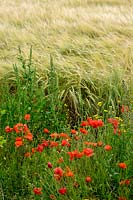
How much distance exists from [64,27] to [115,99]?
2.08 m

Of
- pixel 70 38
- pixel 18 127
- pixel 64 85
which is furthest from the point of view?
pixel 70 38

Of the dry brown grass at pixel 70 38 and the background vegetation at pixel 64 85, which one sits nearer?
the background vegetation at pixel 64 85

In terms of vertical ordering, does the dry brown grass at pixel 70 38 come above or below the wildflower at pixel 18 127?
above

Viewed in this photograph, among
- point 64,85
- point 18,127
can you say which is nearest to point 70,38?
point 64,85

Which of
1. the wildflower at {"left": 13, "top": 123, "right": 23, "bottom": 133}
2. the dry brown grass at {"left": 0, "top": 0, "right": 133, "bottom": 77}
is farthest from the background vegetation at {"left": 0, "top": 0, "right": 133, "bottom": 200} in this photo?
the wildflower at {"left": 13, "top": 123, "right": 23, "bottom": 133}

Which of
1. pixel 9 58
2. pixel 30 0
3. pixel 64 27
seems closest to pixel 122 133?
pixel 9 58

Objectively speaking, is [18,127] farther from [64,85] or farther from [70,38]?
[70,38]

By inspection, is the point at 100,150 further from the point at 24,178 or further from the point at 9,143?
the point at 9,143

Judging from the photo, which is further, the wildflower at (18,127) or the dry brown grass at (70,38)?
the dry brown grass at (70,38)

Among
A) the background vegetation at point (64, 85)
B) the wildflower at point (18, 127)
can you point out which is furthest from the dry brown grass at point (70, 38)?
the wildflower at point (18, 127)

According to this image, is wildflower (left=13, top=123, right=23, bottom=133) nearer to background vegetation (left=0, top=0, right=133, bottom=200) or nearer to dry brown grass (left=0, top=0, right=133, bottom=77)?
background vegetation (left=0, top=0, right=133, bottom=200)

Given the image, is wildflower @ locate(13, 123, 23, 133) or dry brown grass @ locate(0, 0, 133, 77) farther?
dry brown grass @ locate(0, 0, 133, 77)

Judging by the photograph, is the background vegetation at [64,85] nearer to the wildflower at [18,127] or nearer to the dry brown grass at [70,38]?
the dry brown grass at [70,38]

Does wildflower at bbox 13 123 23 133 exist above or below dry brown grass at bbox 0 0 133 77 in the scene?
below
